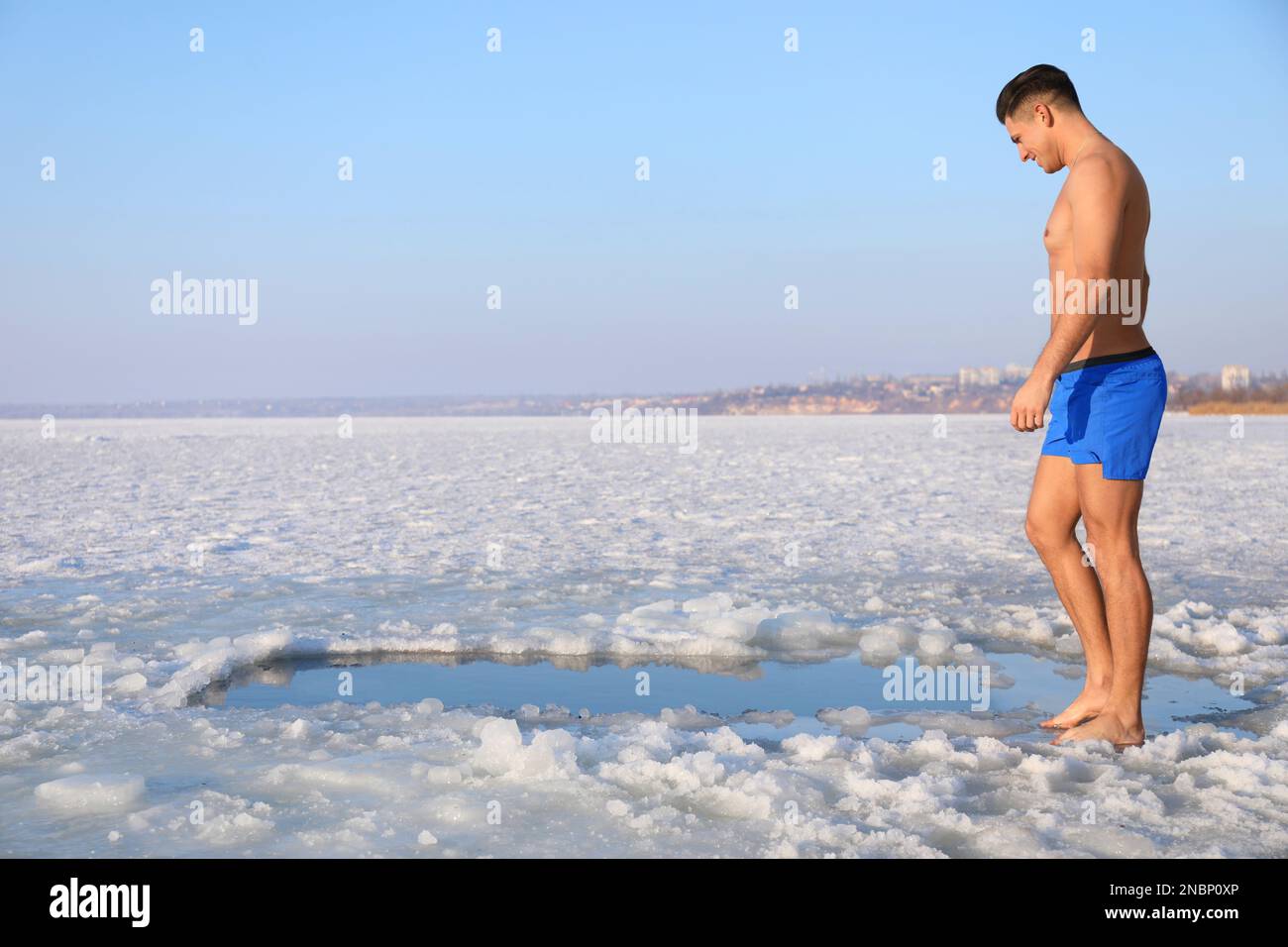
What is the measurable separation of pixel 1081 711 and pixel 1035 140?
166cm

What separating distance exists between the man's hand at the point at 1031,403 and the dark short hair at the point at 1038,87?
88cm

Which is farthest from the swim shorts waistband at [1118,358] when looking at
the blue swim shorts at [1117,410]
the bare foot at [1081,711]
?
the bare foot at [1081,711]

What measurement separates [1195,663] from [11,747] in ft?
12.5

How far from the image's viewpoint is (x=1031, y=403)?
2723mm

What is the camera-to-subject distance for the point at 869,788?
97.9 inches

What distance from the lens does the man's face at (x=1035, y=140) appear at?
120 inches

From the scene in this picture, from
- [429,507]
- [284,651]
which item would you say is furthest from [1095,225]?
[429,507]

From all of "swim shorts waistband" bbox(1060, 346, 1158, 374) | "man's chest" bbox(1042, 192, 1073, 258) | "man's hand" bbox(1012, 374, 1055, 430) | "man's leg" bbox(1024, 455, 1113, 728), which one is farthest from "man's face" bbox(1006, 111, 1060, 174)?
"man's leg" bbox(1024, 455, 1113, 728)

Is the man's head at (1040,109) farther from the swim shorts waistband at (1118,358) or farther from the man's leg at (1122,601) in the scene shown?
the man's leg at (1122,601)

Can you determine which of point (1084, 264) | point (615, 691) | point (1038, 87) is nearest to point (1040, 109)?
point (1038, 87)

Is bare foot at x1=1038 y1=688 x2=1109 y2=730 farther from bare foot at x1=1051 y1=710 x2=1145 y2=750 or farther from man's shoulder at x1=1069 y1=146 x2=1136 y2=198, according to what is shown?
man's shoulder at x1=1069 y1=146 x2=1136 y2=198

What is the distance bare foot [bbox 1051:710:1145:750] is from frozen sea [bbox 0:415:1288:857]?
0.07 m

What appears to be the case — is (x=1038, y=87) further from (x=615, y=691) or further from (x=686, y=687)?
(x=615, y=691)
